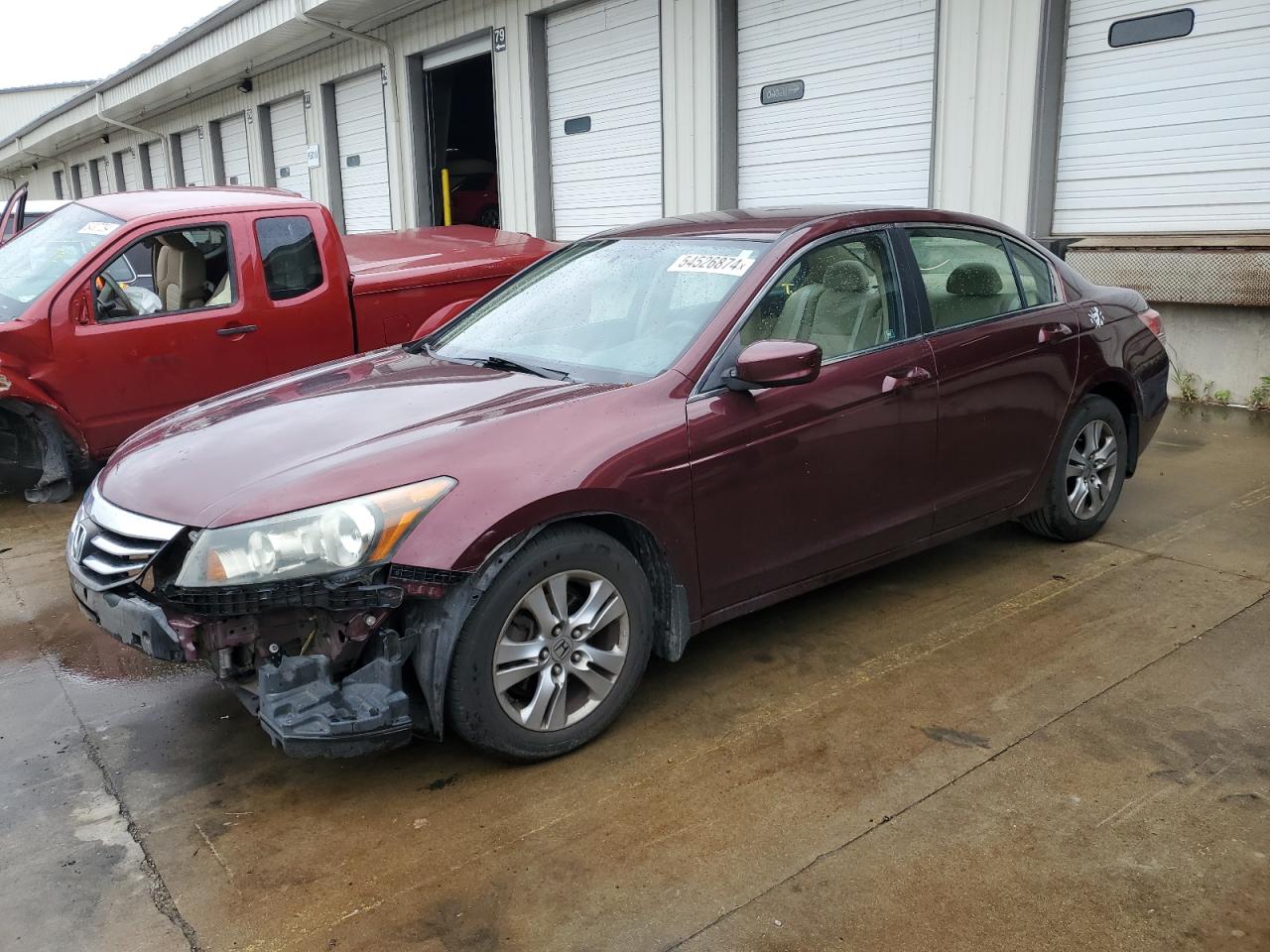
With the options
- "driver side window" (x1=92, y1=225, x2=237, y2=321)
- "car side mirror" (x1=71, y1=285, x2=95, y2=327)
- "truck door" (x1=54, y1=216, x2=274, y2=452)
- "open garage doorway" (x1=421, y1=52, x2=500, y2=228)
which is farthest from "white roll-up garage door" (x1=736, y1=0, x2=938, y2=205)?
"car side mirror" (x1=71, y1=285, x2=95, y2=327)

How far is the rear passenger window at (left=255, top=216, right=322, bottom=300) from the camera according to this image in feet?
21.7

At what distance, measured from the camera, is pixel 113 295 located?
6176mm

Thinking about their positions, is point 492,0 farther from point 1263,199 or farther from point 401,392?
point 401,392

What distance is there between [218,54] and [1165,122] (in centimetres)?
1439

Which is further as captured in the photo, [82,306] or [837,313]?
[82,306]

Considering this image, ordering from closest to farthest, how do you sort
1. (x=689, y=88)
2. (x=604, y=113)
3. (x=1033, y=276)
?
1. (x=1033, y=276)
2. (x=689, y=88)
3. (x=604, y=113)

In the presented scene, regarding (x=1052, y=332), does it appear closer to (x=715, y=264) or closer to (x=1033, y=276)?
(x=1033, y=276)

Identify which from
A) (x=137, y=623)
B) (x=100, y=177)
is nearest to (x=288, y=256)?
(x=137, y=623)

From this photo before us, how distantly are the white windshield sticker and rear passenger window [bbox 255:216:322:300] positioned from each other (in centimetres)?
356

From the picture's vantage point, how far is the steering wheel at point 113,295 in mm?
6121

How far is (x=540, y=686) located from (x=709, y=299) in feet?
4.79

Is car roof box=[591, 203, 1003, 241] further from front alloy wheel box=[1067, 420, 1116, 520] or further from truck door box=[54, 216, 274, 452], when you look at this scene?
truck door box=[54, 216, 274, 452]

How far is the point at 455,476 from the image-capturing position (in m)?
2.94

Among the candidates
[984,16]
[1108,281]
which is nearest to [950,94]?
[984,16]
